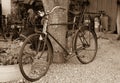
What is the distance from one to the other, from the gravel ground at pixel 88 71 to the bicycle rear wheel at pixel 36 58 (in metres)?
0.17

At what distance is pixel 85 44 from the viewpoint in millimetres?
5926

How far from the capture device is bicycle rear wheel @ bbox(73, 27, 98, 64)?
5.72 meters

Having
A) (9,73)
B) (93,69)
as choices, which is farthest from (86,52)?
(9,73)

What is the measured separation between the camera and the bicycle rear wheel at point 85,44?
572 centimetres

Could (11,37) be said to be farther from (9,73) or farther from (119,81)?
(119,81)

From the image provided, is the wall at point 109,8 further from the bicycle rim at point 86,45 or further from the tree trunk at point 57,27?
the tree trunk at point 57,27

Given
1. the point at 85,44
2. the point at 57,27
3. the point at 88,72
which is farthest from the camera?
the point at 85,44

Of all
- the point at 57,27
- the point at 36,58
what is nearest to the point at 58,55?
the point at 57,27

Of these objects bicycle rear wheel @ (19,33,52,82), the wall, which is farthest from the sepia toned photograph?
the wall

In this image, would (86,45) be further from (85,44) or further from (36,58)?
(36,58)

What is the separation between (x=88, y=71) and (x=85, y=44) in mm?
889

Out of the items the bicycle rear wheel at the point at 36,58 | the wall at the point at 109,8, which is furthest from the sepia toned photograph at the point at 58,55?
the wall at the point at 109,8

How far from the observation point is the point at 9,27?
370 inches

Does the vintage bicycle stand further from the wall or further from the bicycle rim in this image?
the wall
